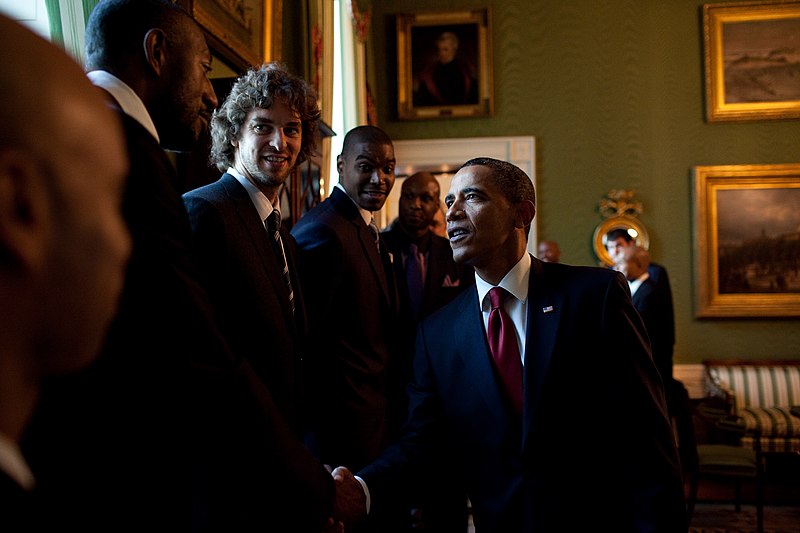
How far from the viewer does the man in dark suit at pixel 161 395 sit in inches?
30.4

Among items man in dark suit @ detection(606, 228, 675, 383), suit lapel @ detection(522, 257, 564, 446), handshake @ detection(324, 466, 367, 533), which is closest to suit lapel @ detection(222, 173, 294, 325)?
handshake @ detection(324, 466, 367, 533)

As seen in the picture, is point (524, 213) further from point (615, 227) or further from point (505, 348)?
point (615, 227)

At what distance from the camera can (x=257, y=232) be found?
226 centimetres

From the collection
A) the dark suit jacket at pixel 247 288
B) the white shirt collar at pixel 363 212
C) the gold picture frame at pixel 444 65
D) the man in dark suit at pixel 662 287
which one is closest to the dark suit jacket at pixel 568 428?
the dark suit jacket at pixel 247 288

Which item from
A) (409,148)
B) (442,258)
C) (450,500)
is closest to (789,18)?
(409,148)

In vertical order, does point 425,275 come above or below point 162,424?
above

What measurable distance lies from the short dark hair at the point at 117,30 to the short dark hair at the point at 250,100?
2.93ft

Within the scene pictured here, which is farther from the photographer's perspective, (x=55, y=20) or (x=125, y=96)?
(x=55, y=20)

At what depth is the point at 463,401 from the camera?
2.44 metres

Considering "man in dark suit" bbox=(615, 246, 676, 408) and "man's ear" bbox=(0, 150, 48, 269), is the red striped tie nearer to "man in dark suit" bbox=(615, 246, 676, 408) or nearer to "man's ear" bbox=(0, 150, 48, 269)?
"man's ear" bbox=(0, 150, 48, 269)

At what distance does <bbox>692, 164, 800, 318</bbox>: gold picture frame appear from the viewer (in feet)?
30.0

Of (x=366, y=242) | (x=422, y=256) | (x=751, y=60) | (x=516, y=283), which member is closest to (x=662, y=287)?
(x=751, y=60)

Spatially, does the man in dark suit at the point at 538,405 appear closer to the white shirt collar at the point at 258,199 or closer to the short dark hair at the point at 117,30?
the white shirt collar at the point at 258,199

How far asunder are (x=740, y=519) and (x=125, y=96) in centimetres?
674
